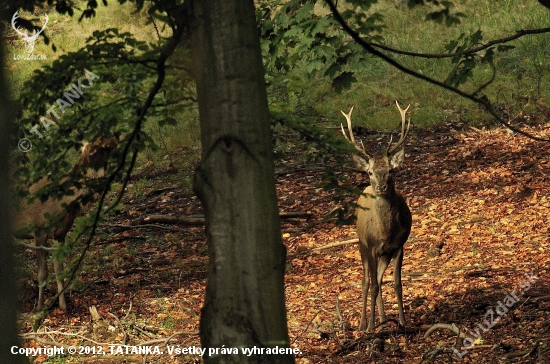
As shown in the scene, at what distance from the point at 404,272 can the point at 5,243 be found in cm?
807

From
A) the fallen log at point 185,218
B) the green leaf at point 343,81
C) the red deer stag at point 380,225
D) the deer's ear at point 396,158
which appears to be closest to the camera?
the green leaf at point 343,81

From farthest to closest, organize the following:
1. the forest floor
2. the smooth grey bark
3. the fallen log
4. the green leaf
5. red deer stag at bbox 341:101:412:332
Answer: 1. the fallen log
2. red deer stag at bbox 341:101:412:332
3. the forest floor
4. the green leaf
5. the smooth grey bark

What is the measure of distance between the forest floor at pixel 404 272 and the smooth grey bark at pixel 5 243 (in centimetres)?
288

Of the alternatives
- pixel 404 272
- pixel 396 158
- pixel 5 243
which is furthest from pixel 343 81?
pixel 5 243

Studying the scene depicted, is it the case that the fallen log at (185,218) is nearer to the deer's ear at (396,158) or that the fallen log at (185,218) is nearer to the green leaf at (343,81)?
the deer's ear at (396,158)

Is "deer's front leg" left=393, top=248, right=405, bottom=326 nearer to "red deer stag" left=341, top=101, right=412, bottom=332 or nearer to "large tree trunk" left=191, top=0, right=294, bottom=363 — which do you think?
"red deer stag" left=341, top=101, right=412, bottom=332

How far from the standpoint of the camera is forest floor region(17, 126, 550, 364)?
7020mm

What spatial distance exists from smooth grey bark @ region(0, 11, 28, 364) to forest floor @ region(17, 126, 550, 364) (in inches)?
113

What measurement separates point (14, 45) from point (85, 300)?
44.1 ft

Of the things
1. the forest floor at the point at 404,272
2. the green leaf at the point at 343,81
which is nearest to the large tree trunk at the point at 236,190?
the forest floor at the point at 404,272

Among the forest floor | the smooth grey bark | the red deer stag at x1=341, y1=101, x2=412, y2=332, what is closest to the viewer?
the smooth grey bark

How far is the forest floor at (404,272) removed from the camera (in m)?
7.02

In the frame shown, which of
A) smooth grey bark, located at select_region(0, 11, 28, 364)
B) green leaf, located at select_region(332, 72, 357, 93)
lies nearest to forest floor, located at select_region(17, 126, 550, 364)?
green leaf, located at select_region(332, 72, 357, 93)

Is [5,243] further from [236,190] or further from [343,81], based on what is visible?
[343,81]
